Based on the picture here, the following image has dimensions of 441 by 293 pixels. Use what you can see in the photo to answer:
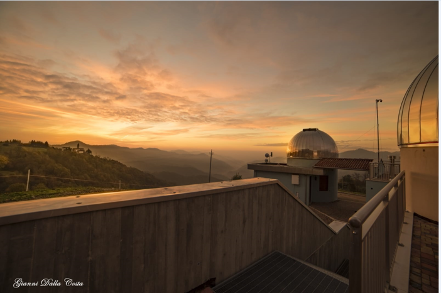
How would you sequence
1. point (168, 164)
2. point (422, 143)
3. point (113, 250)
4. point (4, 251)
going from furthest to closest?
point (168, 164)
point (422, 143)
point (113, 250)
point (4, 251)

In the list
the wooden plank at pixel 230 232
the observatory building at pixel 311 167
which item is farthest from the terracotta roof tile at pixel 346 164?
the wooden plank at pixel 230 232

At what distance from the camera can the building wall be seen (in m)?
1.73

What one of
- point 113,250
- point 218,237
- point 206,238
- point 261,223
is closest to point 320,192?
point 261,223

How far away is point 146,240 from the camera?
2.48 metres

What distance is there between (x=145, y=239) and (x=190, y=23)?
291 inches

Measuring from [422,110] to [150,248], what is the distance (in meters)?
8.48

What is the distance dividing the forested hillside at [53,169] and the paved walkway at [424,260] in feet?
60.9

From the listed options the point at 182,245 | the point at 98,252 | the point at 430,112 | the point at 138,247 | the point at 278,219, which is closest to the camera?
the point at 98,252

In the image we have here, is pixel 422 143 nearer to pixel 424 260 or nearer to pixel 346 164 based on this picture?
pixel 424 260

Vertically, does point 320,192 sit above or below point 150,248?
below

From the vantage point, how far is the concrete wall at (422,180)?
5098mm

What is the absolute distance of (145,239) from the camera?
2.47 meters

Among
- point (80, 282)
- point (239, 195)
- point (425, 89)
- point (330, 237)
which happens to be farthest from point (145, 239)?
point (425, 89)

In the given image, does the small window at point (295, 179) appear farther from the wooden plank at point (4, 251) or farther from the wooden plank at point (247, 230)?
the wooden plank at point (4, 251)
